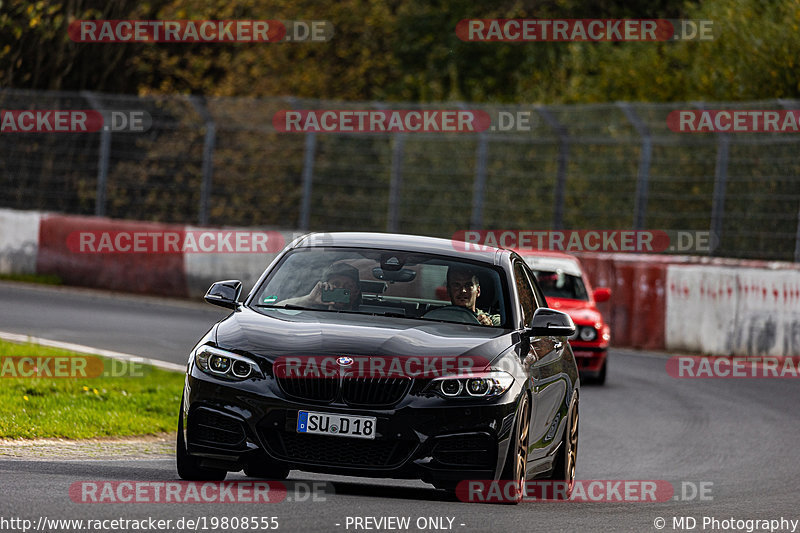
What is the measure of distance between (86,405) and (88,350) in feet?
13.7

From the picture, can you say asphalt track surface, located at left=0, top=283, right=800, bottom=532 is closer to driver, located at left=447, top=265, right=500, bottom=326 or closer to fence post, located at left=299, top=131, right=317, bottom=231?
driver, located at left=447, top=265, right=500, bottom=326

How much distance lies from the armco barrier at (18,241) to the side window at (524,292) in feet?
57.4

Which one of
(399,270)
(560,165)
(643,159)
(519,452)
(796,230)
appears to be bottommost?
(519,452)

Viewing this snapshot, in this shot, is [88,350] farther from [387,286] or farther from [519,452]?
[519,452]

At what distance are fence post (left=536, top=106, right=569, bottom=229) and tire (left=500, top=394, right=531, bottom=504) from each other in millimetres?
16325

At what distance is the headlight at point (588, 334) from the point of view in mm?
17703

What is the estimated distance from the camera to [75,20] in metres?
32.4

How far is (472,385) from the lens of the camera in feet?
28.2

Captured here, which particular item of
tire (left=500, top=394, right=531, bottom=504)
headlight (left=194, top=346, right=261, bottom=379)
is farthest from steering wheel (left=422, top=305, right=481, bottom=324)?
headlight (left=194, top=346, right=261, bottom=379)

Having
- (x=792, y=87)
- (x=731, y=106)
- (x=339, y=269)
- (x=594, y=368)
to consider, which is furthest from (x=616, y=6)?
(x=339, y=269)

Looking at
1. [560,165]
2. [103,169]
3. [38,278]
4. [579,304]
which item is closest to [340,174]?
[103,169]

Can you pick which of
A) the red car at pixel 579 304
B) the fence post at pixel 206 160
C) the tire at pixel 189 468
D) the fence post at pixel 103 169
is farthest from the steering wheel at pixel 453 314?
the fence post at pixel 103 169

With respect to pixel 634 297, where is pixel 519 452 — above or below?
below

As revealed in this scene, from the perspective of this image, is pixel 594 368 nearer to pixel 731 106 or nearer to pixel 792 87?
pixel 731 106
